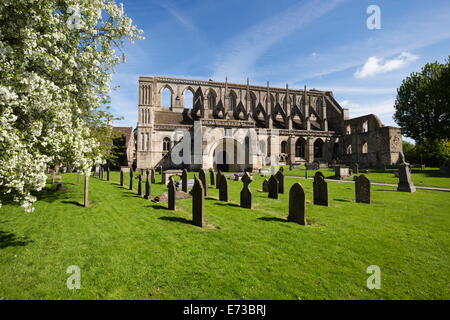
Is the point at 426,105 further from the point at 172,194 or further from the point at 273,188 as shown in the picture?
the point at 172,194

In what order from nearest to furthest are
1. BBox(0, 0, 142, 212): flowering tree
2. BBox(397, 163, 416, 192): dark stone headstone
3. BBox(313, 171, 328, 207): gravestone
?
1. BBox(0, 0, 142, 212): flowering tree
2. BBox(313, 171, 328, 207): gravestone
3. BBox(397, 163, 416, 192): dark stone headstone

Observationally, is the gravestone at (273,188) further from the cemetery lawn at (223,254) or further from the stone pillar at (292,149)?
the stone pillar at (292,149)

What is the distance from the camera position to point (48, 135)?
15.2ft

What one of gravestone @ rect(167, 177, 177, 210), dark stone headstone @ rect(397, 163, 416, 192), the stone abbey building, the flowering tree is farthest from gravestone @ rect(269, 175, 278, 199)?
the stone abbey building

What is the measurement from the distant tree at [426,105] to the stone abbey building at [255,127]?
480 centimetres

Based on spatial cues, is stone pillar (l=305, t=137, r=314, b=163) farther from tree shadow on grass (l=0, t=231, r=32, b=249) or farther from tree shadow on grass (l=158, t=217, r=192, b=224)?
tree shadow on grass (l=0, t=231, r=32, b=249)

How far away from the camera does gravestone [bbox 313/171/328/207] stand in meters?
8.98

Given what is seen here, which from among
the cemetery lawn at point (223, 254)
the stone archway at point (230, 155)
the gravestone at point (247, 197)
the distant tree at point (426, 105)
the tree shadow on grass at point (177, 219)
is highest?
the distant tree at point (426, 105)

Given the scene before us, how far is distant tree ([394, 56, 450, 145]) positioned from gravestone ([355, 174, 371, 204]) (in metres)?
28.5

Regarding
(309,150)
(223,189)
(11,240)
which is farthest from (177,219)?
(309,150)

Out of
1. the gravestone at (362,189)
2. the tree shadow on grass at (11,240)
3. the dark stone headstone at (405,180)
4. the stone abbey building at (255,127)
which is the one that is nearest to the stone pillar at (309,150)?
the stone abbey building at (255,127)

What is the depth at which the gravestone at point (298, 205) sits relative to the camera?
6551 mm
